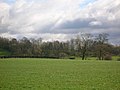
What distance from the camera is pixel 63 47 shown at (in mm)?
153250

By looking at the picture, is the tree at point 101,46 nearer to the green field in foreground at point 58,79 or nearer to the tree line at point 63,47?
the tree line at point 63,47

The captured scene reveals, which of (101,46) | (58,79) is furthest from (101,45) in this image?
(58,79)

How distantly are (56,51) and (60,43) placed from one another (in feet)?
30.3

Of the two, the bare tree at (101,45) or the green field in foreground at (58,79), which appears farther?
the bare tree at (101,45)

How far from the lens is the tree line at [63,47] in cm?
12525

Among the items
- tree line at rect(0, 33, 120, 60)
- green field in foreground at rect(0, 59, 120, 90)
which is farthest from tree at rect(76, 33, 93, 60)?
green field in foreground at rect(0, 59, 120, 90)

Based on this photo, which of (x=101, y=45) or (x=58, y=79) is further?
(x=101, y=45)

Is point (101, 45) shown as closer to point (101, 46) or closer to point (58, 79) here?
point (101, 46)

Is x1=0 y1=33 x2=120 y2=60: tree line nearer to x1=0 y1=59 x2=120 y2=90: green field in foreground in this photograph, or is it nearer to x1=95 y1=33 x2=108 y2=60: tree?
x1=95 y1=33 x2=108 y2=60: tree

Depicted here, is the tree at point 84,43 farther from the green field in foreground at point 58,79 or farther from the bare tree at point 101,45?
the green field in foreground at point 58,79

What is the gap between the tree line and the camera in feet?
411

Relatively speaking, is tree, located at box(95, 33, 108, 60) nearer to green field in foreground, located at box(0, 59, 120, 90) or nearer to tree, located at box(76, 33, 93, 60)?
tree, located at box(76, 33, 93, 60)

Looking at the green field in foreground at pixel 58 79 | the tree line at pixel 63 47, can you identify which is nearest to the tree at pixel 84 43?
the tree line at pixel 63 47

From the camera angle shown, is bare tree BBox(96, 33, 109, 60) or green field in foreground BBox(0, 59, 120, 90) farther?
bare tree BBox(96, 33, 109, 60)
